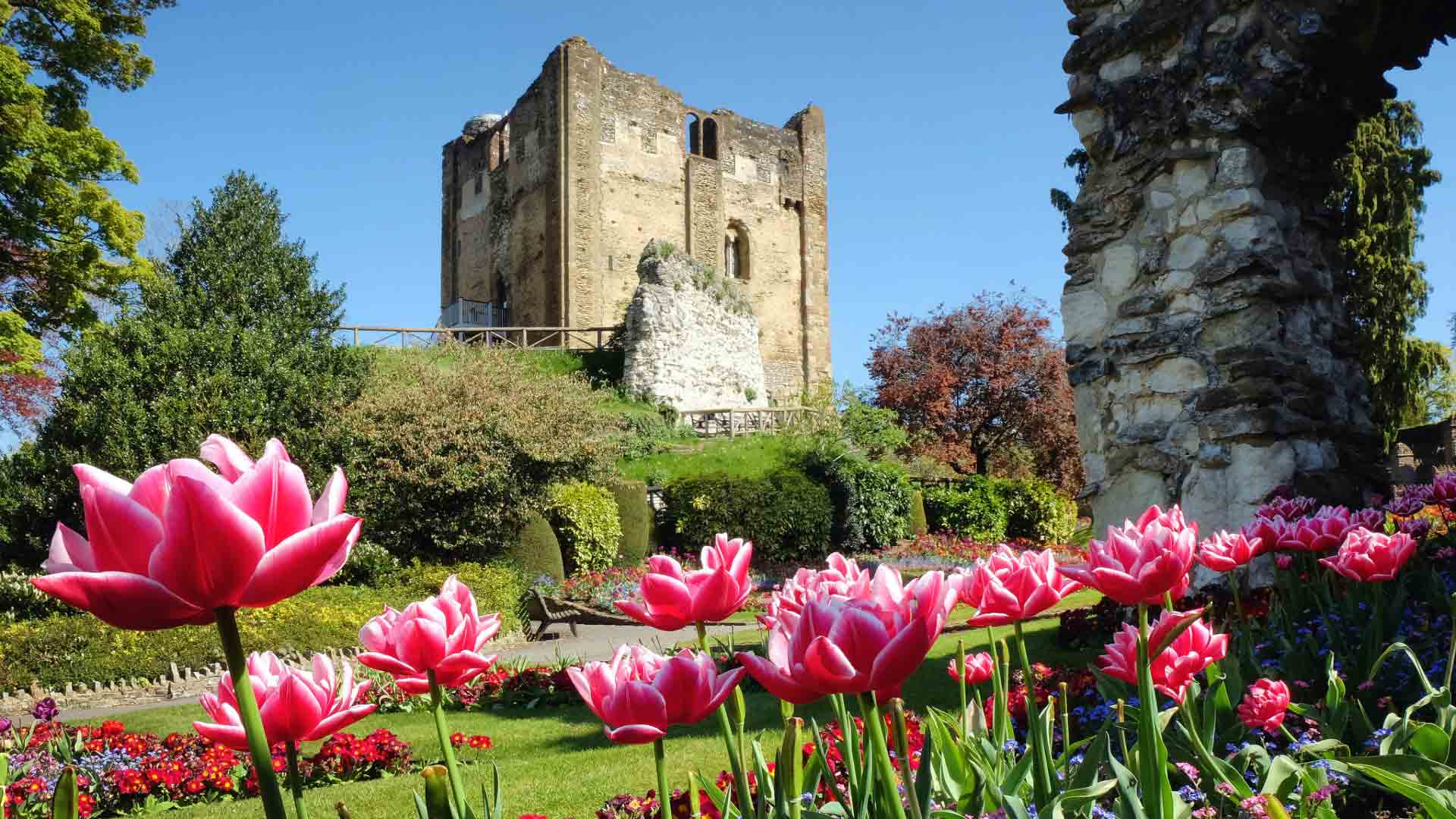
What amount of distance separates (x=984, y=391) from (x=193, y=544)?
25539 millimetres

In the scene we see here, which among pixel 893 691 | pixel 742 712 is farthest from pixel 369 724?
pixel 893 691

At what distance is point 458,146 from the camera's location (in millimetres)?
39719

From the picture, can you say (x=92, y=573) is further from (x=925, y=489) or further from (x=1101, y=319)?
(x=925, y=489)

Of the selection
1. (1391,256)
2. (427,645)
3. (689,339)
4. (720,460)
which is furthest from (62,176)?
(1391,256)

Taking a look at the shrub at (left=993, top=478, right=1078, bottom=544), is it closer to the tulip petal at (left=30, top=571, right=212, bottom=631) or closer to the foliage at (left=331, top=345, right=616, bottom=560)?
the foliage at (left=331, top=345, right=616, bottom=560)

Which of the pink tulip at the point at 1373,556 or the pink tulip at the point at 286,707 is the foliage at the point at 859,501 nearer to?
the pink tulip at the point at 1373,556

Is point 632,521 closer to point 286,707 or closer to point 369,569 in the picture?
point 369,569

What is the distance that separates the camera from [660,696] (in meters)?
1.42

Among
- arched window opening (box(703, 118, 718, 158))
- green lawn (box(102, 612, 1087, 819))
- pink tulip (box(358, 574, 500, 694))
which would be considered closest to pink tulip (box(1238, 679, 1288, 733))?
pink tulip (box(358, 574, 500, 694))

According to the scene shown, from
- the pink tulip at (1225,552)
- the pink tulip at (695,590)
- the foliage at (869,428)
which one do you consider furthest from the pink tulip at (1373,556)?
the foliage at (869,428)

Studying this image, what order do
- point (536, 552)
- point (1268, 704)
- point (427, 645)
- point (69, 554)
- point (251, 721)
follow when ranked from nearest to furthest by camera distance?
1. point (251, 721)
2. point (69, 554)
3. point (427, 645)
4. point (1268, 704)
5. point (536, 552)

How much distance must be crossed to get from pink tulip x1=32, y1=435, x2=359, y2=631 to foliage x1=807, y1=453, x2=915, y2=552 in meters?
18.7

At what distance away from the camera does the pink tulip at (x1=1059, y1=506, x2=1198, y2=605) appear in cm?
166

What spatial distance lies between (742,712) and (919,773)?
0.35 m
